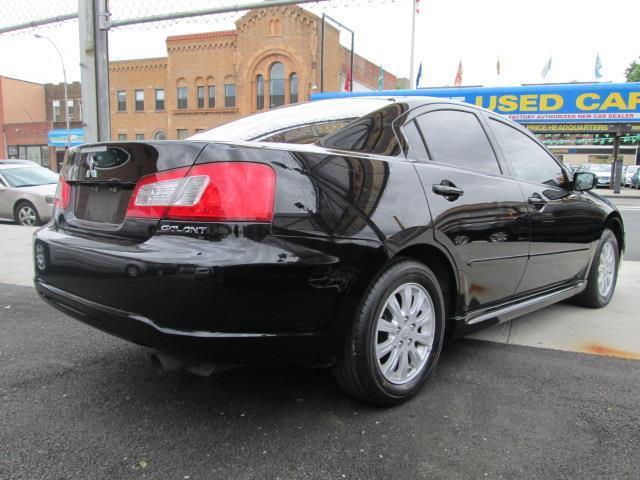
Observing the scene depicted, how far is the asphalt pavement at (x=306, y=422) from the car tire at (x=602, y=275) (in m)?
1.22

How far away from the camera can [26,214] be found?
36.0 feet

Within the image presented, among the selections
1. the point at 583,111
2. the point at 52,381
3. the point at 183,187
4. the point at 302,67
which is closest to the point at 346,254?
the point at 183,187

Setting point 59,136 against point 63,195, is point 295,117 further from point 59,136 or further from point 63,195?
point 59,136

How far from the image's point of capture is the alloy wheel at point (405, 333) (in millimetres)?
2545

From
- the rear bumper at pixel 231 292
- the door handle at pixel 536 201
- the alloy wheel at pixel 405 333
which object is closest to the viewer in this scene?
the rear bumper at pixel 231 292

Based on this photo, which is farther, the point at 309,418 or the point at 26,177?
the point at 26,177

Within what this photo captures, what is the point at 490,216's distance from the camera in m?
3.08

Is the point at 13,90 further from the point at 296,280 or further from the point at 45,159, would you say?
the point at 296,280

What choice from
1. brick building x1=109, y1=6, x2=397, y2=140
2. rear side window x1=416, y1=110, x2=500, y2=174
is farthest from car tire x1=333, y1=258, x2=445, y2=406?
brick building x1=109, y1=6, x2=397, y2=140

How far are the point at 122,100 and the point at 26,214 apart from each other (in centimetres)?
3443

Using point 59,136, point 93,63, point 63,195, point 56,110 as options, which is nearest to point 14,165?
point 93,63

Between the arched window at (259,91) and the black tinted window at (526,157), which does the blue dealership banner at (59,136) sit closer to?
the arched window at (259,91)

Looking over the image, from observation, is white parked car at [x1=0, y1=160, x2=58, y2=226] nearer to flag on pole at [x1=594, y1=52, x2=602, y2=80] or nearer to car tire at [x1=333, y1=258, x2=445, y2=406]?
A: car tire at [x1=333, y1=258, x2=445, y2=406]

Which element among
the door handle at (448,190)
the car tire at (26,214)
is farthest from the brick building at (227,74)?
the door handle at (448,190)
